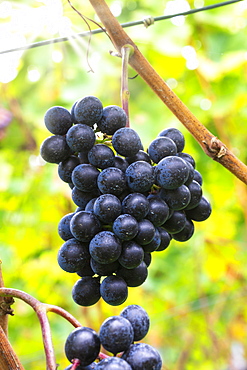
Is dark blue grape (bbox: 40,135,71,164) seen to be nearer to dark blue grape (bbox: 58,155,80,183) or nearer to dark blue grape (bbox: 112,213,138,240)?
dark blue grape (bbox: 58,155,80,183)

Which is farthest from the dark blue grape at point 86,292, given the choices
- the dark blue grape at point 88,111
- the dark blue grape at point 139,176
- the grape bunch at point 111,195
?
the dark blue grape at point 88,111

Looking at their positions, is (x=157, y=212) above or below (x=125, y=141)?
below

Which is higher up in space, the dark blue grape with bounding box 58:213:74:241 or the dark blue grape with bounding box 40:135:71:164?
the dark blue grape with bounding box 40:135:71:164

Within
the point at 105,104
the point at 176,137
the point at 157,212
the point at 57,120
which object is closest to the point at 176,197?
the point at 157,212

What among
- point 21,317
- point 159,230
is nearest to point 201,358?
point 21,317

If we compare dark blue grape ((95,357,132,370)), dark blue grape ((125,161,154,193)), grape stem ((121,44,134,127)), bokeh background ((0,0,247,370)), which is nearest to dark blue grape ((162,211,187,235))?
dark blue grape ((125,161,154,193))

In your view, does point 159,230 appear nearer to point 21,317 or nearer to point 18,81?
point 18,81

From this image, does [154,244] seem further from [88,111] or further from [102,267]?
[88,111]
